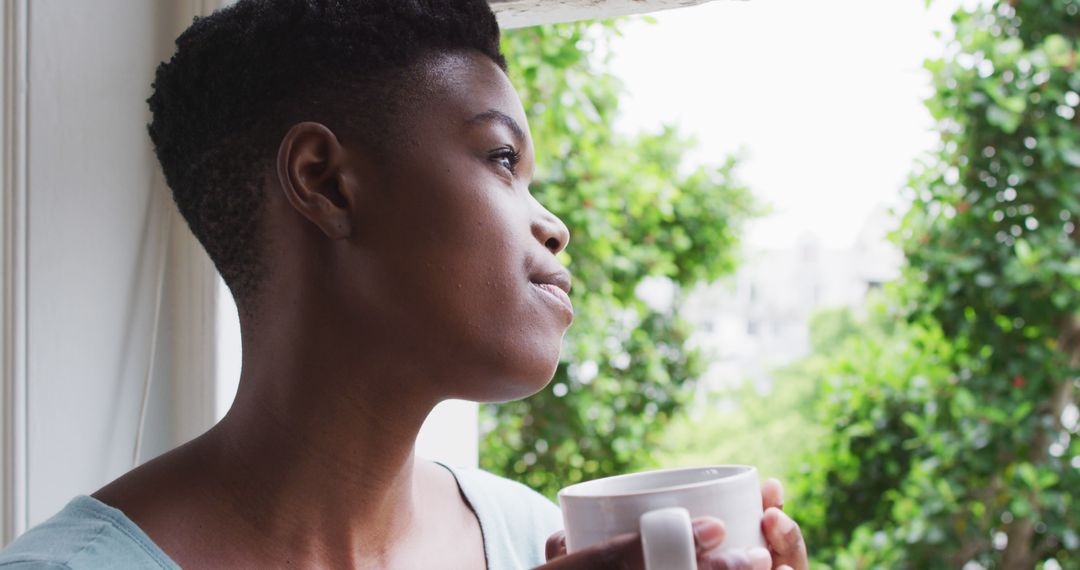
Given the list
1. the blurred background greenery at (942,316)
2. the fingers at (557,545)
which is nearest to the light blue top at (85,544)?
the fingers at (557,545)

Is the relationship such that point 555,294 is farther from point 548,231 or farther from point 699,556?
point 699,556

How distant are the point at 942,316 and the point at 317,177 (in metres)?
1.83

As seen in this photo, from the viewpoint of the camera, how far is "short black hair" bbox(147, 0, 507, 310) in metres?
0.77

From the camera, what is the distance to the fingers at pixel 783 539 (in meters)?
0.71

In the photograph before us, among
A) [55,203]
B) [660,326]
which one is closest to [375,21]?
[55,203]

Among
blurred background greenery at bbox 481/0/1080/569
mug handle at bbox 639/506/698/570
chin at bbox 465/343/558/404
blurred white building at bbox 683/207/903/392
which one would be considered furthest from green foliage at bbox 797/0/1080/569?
blurred white building at bbox 683/207/903/392

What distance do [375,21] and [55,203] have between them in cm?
41

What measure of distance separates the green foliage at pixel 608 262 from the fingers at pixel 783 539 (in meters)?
1.74

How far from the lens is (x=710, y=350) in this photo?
352 cm

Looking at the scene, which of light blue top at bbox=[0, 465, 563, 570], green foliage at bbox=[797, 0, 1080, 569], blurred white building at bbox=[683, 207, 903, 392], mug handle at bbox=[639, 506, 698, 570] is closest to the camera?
mug handle at bbox=[639, 506, 698, 570]

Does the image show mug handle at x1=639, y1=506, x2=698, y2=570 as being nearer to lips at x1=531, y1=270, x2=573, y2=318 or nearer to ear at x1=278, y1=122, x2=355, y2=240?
lips at x1=531, y1=270, x2=573, y2=318

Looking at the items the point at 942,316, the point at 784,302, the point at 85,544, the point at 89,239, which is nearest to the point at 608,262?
the point at 942,316

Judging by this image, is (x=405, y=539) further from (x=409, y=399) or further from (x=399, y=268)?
(x=399, y=268)

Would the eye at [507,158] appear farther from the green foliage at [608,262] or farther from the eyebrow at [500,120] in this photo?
the green foliage at [608,262]
